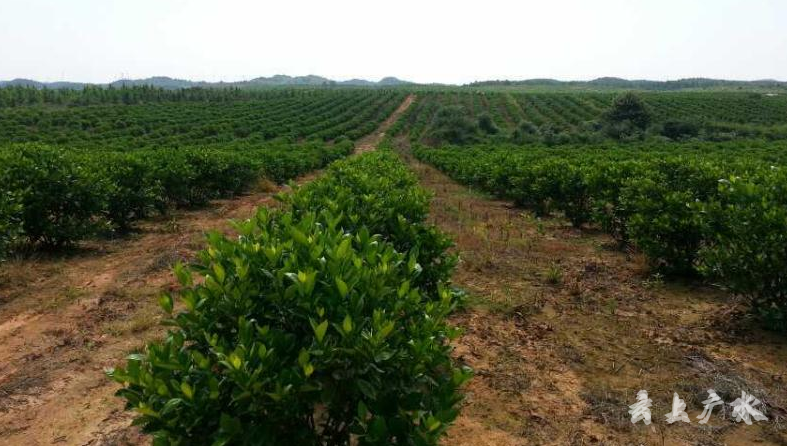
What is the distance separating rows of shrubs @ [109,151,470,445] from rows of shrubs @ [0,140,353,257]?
232 inches

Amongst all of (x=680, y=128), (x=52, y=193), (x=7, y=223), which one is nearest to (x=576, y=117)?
(x=680, y=128)

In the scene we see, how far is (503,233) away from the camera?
1082 centimetres

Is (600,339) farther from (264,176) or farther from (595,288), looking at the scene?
(264,176)

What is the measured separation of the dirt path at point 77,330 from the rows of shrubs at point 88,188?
21.3 inches

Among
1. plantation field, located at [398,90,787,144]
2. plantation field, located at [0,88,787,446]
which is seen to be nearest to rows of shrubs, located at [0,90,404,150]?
plantation field, located at [398,90,787,144]

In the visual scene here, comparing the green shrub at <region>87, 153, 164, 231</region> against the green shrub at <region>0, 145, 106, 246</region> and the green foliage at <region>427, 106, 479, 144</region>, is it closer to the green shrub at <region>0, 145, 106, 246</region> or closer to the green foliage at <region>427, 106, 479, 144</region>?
the green shrub at <region>0, 145, 106, 246</region>

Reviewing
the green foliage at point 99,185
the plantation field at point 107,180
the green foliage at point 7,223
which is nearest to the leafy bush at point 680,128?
the plantation field at point 107,180

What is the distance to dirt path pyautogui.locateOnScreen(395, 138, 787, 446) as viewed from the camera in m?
3.66

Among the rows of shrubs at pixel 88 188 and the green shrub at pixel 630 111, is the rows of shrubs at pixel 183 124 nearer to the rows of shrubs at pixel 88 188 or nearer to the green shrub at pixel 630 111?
the rows of shrubs at pixel 88 188

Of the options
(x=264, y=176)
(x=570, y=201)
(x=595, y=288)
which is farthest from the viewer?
(x=264, y=176)

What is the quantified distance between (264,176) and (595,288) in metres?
15.5

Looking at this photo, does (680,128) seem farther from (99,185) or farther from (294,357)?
(294,357)

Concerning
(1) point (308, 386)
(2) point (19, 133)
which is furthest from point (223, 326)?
(2) point (19, 133)

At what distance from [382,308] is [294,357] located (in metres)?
0.49
